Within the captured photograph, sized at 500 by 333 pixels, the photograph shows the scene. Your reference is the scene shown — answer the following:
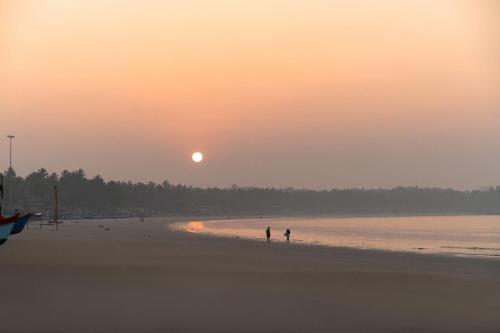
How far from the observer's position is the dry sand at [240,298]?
12.0 m

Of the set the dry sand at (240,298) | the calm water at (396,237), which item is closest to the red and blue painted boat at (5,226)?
the dry sand at (240,298)

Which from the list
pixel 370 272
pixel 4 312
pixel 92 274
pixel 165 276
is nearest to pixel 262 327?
pixel 4 312

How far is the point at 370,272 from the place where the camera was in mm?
21969

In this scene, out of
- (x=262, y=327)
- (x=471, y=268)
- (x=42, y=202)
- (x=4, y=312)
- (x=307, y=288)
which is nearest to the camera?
(x=262, y=327)

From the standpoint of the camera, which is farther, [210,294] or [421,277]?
[421,277]

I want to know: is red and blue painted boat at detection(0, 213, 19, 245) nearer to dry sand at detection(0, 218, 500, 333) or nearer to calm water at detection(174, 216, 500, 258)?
dry sand at detection(0, 218, 500, 333)

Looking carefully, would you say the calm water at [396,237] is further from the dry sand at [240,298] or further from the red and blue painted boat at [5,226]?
the red and blue painted boat at [5,226]

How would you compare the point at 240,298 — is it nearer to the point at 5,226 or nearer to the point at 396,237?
the point at 5,226

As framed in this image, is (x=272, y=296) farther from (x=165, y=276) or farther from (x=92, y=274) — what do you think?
(x=92, y=274)

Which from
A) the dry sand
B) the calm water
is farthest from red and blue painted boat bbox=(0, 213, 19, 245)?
the calm water

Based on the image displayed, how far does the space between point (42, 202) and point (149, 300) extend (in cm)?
19476

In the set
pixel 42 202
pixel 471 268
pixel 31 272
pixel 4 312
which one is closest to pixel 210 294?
pixel 4 312

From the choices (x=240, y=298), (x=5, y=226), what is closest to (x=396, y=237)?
(x=5, y=226)

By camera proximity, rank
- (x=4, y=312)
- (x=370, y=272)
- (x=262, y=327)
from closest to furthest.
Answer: (x=262, y=327) < (x=4, y=312) < (x=370, y=272)
